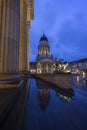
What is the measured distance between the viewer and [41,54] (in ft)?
352

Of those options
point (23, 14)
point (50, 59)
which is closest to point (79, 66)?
point (50, 59)

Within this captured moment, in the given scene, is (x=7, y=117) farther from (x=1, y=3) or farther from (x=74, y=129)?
(x=1, y=3)

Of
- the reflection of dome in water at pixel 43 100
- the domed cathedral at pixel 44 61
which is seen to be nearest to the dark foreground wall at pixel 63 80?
the reflection of dome in water at pixel 43 100

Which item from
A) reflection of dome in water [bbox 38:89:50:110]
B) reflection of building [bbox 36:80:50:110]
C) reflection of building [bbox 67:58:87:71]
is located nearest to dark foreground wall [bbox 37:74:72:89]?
reflection of building [bbox 36:80:50:110]

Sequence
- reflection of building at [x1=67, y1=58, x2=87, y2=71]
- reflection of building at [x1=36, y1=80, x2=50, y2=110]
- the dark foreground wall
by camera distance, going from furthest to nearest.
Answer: reflection of building at [x1=67, y1=58, x2=87, y2=71], the dark foreground wall, reflection of building at [x1=36, y1=80, x2=50, y2=110]

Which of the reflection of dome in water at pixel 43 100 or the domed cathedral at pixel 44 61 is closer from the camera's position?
the reflection of dome in water at pixel 43 100

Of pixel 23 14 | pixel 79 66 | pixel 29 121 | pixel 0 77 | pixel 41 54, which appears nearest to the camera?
pixel 29 121

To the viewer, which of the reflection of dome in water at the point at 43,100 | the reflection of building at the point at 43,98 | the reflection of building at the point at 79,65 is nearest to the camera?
the reflection of dome in water at the point at 43,100

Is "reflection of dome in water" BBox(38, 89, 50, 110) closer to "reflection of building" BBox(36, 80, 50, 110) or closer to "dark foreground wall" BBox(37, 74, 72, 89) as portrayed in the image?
"reflection of building" BBox(36, 80, 50, 110)

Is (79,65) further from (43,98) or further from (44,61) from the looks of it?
(43,98)

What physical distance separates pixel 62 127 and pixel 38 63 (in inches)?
4091

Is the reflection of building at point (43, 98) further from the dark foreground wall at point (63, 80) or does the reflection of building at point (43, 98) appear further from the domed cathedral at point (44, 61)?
the domed cathedral at point (44, 61)

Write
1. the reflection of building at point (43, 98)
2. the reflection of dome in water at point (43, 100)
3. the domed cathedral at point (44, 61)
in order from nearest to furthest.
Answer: the reflection of dome in water at point (43, 100), the reflection of building at point (43, 98), the domed cathedral at point (44, 61)

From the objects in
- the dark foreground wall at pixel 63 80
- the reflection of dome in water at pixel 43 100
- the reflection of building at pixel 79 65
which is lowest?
the reflection of dome in water at pixel 43 100
